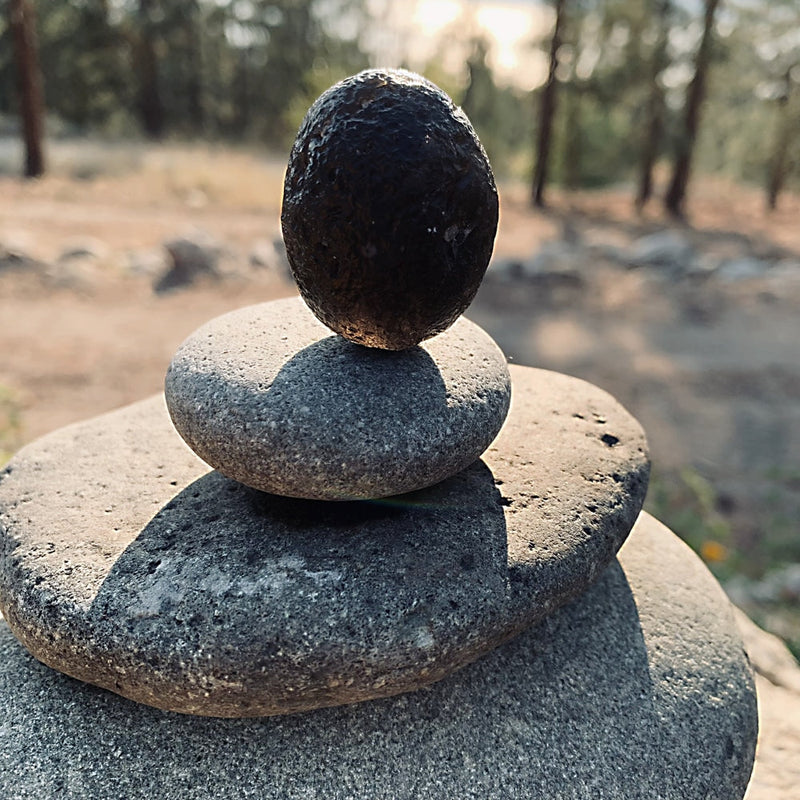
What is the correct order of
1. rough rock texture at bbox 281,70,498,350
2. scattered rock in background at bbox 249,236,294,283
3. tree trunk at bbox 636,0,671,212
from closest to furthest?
rough rock texture at bbox 281,70,498,350 → scattered rock in background at bbox 249,236,294,283 → tree trunk at bbox 636,0,671,212

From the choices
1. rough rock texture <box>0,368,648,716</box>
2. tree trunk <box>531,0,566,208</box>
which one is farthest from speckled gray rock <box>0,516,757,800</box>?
tree trunk <box>531,0,566,208</box>

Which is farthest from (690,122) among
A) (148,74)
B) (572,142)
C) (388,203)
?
(148,74)

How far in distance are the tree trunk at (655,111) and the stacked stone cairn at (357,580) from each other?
1856cm

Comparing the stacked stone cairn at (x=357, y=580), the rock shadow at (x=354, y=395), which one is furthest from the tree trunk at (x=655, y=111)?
the rock shadow at (x=354, y=395)

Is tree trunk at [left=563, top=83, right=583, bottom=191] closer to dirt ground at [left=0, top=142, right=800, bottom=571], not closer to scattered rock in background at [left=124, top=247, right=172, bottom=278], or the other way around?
dirt ground at [left=0, top=142, right=800, bottom=571]

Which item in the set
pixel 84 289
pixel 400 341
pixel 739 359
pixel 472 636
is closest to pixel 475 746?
pixel 472 636

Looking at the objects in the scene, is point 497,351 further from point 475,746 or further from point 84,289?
point 84,289

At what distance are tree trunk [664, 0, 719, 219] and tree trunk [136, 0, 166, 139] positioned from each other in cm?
2008

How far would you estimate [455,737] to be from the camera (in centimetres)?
224

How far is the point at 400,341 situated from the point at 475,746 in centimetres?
126

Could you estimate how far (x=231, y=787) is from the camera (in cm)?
211

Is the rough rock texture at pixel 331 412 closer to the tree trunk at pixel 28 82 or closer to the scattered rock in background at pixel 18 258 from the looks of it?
the scattered rock in background at pixel 18 258

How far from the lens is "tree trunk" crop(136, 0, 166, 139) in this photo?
27.3m

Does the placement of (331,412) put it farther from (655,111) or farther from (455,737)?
(655,111)
